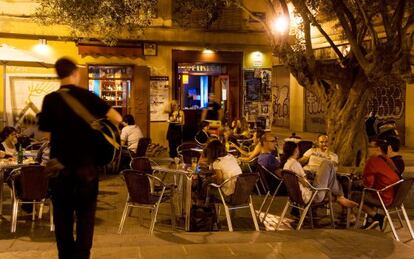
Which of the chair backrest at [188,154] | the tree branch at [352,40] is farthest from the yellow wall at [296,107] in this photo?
the chair backrest at [188,154]

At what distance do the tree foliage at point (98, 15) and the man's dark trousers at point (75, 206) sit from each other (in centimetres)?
1092

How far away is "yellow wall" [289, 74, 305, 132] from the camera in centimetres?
2719

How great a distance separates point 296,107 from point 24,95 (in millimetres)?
14420

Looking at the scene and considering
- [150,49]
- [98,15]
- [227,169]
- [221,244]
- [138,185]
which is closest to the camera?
[221,244]

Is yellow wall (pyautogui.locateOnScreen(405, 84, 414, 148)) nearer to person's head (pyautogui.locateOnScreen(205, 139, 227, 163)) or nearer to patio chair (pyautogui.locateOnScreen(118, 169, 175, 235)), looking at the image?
person's head (pyautogui.locateOnScreen(205, 139, 227, 163))

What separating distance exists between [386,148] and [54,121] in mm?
4931

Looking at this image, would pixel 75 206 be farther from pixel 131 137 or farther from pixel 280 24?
pixel 280 24

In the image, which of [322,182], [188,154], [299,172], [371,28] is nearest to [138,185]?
[299,172]

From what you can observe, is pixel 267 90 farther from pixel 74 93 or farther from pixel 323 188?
pixel 74 93

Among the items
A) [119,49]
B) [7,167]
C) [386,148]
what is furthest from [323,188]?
[119,49]

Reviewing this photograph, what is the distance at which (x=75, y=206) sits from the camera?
4438mm

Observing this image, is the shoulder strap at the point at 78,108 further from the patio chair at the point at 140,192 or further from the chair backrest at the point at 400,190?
the chair backrest at the point at 400,190

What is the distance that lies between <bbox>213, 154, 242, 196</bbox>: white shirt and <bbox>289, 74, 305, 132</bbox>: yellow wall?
19560mm

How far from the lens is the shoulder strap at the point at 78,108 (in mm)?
4340
